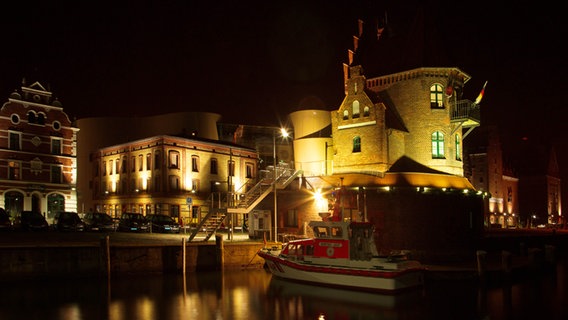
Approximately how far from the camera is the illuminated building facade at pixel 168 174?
177ft

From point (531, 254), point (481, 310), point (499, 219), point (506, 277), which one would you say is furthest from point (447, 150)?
point (499, 219)

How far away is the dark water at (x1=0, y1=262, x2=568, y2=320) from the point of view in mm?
23000

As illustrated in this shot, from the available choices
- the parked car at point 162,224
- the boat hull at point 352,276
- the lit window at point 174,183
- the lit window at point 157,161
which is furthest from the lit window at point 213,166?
the boat hull at point 352,276

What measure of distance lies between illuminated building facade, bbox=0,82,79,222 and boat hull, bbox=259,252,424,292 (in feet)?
102

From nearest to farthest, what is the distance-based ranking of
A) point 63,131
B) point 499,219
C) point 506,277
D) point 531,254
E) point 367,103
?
1. point 506,277
2. point 531,254
3. point 367,103
4. point 63,131
5. point 499,219

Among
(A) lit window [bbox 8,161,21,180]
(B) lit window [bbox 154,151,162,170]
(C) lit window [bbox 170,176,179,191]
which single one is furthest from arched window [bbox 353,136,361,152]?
(A) lit window [bbox 8,161,21,180]

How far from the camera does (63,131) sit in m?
54.4

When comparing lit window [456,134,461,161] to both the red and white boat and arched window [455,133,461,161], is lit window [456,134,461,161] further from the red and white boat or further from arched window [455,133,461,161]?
the red and white boat

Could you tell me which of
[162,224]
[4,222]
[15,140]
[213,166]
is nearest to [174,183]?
[213,166]

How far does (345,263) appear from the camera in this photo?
92.6 ft

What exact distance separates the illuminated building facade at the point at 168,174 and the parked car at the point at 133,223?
23.0ft

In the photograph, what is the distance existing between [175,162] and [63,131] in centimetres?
1201

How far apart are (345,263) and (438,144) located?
16.3 metres

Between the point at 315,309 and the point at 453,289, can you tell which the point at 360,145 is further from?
the point at 315,309
